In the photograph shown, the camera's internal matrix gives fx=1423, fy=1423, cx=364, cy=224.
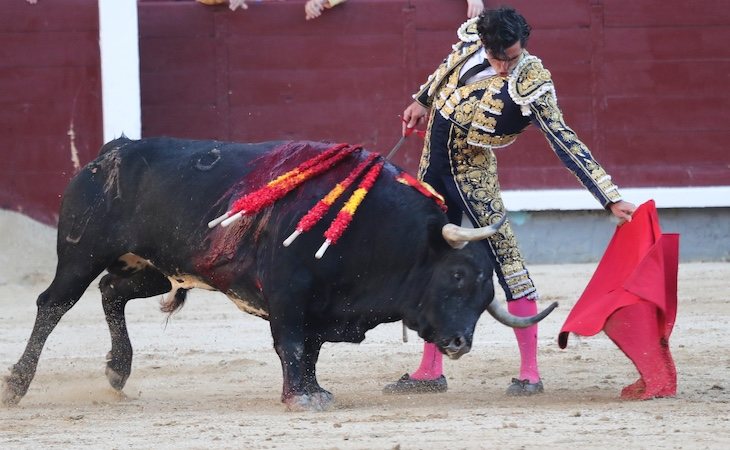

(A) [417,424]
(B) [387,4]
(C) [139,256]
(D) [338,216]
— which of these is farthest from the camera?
(B) [387,4]

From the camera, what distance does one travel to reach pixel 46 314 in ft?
15.2

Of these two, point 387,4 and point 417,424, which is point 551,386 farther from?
point 387,4

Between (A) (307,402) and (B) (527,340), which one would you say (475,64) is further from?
(A) (307,402)

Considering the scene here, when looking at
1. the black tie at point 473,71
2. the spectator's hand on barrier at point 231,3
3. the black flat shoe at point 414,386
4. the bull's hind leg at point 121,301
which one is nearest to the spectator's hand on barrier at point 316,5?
the spectator's hand on barrier at point 231,3

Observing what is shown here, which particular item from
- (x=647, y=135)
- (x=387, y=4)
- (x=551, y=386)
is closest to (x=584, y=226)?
(x=647, y=135)

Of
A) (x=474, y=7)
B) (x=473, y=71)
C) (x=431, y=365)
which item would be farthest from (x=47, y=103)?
(x=473, y=71)

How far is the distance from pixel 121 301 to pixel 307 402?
3.11 ft

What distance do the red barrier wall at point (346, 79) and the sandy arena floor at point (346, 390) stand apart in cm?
102

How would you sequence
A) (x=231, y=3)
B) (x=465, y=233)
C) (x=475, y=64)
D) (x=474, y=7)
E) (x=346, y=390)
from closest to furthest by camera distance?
(x=465, y=233)
(x=475, y=64)
(x=346, y=390)
(x=474, y=7)
(x=231, y=3)

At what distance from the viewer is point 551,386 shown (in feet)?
15.5

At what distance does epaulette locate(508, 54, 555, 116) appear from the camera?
4309mm

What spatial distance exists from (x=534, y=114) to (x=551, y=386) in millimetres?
961

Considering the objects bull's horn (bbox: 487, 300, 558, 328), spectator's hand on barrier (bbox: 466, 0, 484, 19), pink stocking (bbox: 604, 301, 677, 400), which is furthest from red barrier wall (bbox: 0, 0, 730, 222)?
pink stocking (bbox: 604, 301, 677, 400)

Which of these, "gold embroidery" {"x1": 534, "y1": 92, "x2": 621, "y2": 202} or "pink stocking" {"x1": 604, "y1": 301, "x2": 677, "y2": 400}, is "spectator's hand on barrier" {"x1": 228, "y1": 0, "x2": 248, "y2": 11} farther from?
"pink stocking" {"x1": 604, "y1": 301, "x2": 677, "y2": 400}
